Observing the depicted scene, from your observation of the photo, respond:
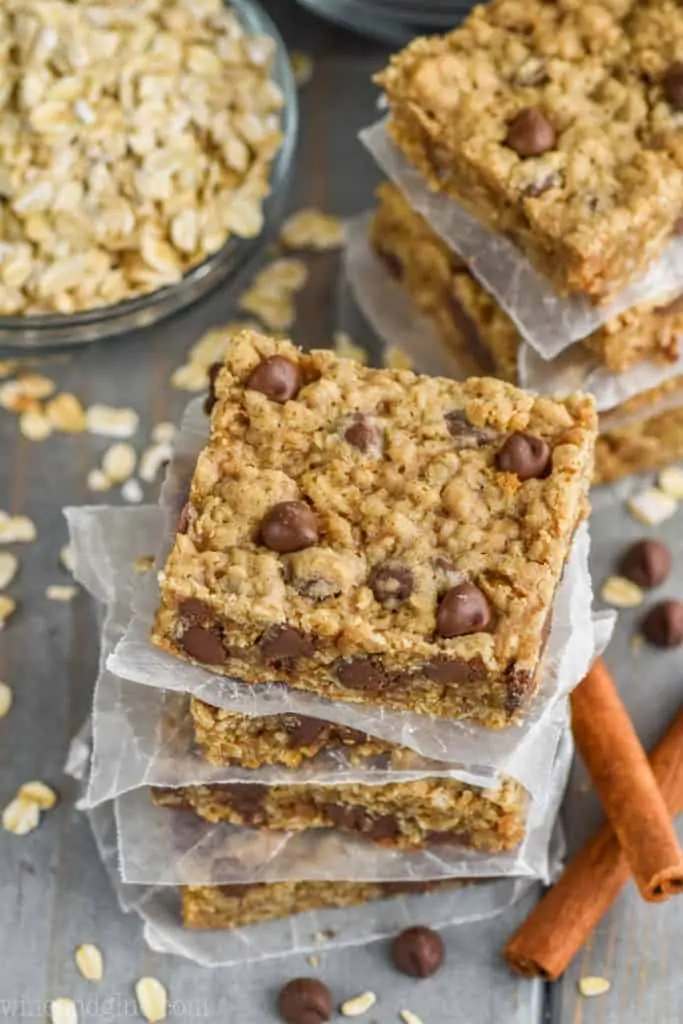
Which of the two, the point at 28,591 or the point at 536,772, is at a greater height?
the point at 536,772

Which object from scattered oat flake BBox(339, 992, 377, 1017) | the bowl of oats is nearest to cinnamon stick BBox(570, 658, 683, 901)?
scattered oat flake BBox(339, 992, 377, 1017)

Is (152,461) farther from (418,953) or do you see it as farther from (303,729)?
(418,953)

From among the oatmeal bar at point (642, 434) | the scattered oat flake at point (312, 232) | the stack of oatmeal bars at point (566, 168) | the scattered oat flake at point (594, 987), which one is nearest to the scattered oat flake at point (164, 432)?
the scattered oat flake at point (312, 232)

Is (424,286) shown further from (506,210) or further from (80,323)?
(80,323)

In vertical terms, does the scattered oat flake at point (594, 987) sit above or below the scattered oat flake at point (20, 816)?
above

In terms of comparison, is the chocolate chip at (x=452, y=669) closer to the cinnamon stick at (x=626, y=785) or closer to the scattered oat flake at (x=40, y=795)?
the cinnamon stick at (x=626, y=785)

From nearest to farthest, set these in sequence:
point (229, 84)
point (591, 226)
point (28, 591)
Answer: point (591, 226), point (28, 591), point (229, 84)

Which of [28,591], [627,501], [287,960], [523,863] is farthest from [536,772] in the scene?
[28,591]
